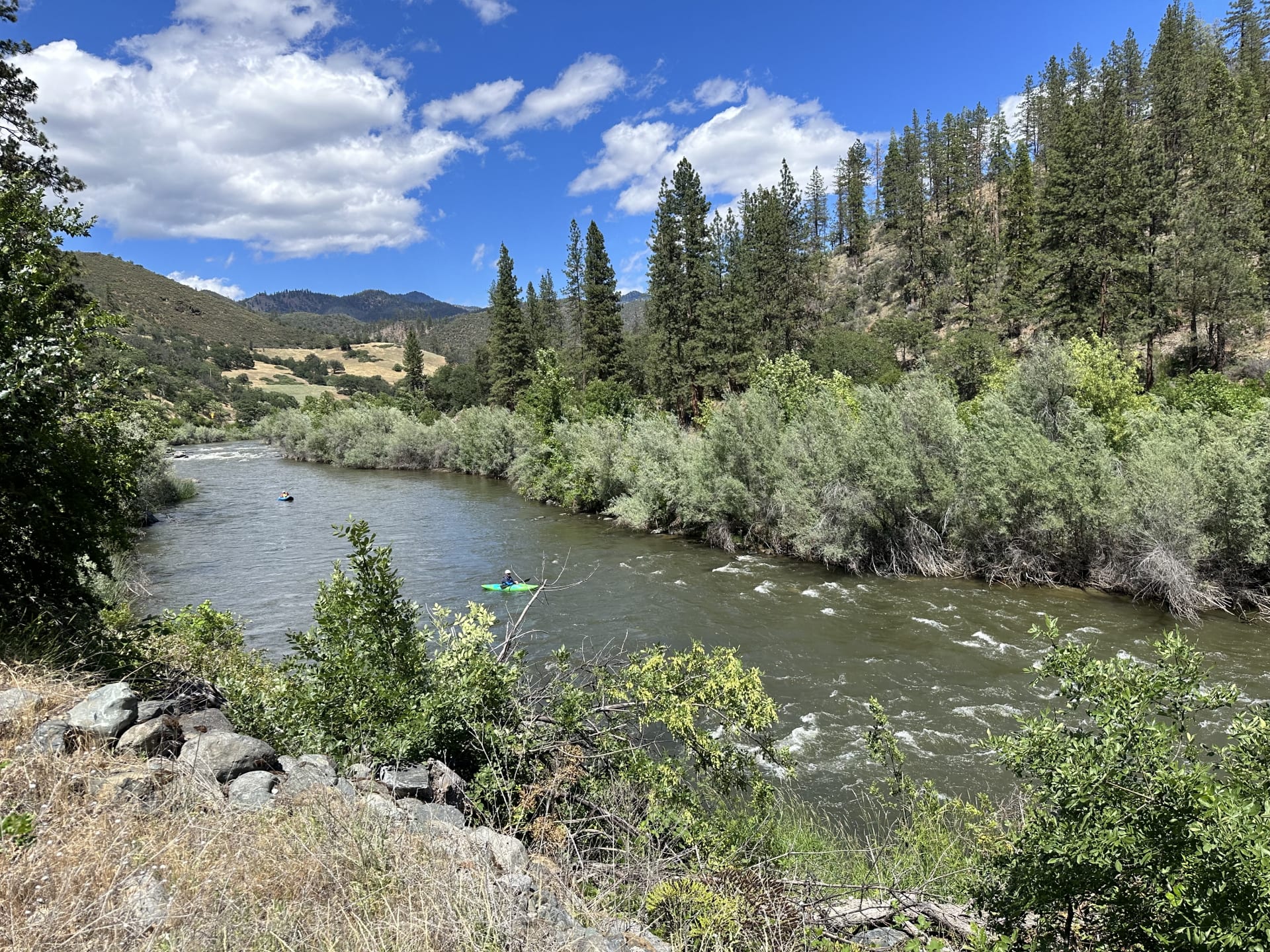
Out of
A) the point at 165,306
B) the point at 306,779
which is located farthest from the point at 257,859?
the point at 165,306

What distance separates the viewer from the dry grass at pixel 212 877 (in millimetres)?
3301

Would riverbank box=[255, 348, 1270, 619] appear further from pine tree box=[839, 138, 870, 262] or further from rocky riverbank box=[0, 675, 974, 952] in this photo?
pine tree box=[839, 138, 870, 262]

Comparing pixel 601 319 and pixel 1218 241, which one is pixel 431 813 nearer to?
pixel 1218 241

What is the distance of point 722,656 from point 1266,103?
71.0 m

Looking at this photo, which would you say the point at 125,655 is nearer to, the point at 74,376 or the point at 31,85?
the point at 74,376

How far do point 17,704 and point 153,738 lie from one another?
98 centimetres

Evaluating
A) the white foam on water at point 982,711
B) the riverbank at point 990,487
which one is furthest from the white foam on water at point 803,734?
the riverbank at point 990,487

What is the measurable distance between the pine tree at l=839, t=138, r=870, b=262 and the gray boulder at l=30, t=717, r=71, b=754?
92.9 m

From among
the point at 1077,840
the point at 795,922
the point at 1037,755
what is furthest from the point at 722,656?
the point at 1077,840

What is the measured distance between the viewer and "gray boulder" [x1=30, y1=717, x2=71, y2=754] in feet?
15.2

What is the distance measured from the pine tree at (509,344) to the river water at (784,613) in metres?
30.9

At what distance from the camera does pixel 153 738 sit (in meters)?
5.17

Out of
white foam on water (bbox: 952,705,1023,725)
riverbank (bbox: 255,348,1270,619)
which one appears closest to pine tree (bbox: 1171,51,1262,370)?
riverbank (bbox: 255,348,1270,619)

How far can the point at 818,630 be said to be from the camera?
16.6 metres
